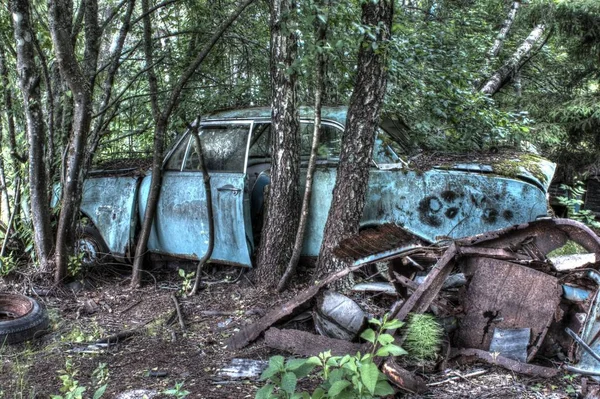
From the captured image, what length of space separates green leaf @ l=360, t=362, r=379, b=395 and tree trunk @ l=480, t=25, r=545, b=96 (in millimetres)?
6214

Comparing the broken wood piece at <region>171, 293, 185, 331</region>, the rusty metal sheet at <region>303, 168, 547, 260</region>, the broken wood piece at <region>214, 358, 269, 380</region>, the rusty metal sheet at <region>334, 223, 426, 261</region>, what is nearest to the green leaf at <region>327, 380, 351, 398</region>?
the broken wood piece at <region>214, 358, 269, 380</region>

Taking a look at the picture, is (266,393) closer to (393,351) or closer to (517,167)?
(393,351)

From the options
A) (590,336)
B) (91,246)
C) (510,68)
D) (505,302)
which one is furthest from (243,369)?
(510,68)

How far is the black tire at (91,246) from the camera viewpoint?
5.35 m

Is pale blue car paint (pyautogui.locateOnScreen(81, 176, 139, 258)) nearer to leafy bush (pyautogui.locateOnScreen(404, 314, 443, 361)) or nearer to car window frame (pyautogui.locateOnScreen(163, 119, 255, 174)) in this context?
car window frame (pyautogui.locateOnScreen(163, 119, 255, 174))

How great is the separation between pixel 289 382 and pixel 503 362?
Answer: 1.46m

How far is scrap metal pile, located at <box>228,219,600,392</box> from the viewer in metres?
3.06

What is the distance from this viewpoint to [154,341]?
3.85 meters

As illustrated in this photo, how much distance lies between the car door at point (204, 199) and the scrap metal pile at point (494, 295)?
1.51 meters

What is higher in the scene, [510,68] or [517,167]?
[510,68]

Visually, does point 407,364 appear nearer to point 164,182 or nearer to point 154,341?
point 154,341

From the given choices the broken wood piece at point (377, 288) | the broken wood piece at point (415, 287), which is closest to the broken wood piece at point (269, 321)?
the broken wood piece at point (377, 288)

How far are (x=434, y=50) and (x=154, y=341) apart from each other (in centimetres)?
434

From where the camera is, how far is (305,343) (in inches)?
134
